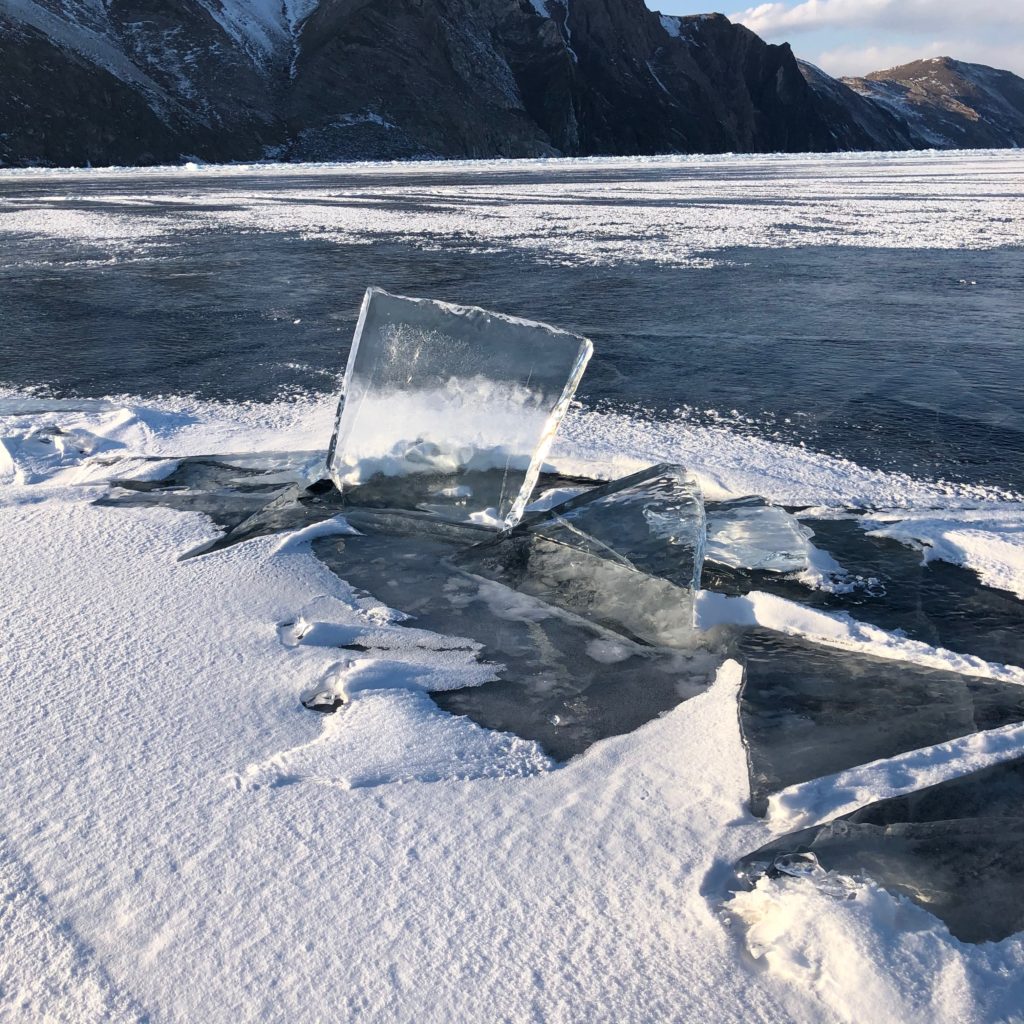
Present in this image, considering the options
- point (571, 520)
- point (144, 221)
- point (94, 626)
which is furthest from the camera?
point (144, 221)

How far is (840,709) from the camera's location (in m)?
1.84

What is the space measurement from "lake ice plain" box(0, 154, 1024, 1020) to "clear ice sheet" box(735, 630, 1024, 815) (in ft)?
0.16

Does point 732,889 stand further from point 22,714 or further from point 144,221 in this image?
point 144,221

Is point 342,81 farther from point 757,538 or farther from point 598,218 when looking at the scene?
point 757,538

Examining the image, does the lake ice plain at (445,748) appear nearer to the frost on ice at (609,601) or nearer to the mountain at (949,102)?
the frost on ice at (609,601)

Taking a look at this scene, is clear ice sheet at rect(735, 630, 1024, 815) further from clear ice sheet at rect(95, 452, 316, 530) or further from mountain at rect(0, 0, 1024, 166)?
mountain at rect(0, 0, 1024, 166)

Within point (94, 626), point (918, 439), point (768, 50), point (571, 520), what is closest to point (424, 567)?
point (571, 520)

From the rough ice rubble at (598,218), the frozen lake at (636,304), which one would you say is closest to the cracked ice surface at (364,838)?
the frozen lake at (636,304)

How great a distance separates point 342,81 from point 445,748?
231ft

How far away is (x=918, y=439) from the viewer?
3.61m

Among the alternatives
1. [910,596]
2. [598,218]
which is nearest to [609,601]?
[910,596]

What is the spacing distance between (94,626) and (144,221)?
39.2ft

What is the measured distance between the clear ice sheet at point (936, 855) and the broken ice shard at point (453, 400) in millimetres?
1475

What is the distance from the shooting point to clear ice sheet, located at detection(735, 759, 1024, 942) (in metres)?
1.30
